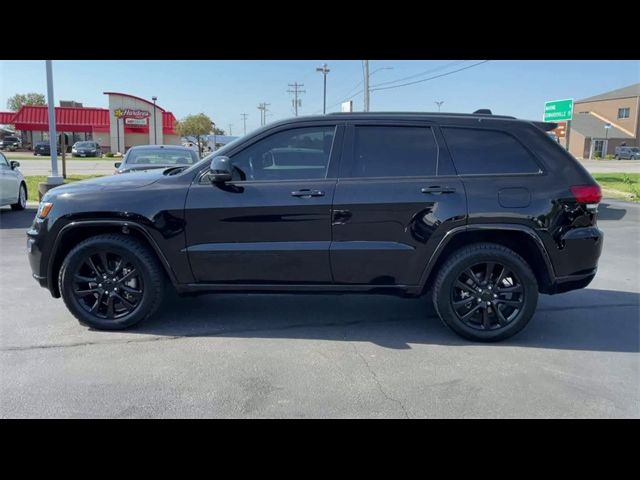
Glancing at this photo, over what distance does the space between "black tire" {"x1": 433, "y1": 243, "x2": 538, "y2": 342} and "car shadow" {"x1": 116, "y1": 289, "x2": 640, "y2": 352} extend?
0.52 ft

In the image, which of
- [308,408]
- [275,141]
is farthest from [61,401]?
[275,141]

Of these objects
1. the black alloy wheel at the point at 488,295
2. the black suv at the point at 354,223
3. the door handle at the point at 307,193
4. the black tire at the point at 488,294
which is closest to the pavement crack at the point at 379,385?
the black suv at the point at 354,223

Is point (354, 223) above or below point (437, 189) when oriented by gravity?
below

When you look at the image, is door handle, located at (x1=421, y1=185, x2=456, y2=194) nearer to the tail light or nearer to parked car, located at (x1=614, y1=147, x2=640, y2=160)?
the tail light

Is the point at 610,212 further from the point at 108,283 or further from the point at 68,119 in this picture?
the point at 68,119

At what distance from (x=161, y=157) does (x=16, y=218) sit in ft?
11.6

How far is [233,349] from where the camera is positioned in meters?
3.97

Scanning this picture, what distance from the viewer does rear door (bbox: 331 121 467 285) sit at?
4.02 meters

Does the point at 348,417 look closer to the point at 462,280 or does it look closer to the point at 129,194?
the point at 462,280

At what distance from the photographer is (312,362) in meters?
3.76

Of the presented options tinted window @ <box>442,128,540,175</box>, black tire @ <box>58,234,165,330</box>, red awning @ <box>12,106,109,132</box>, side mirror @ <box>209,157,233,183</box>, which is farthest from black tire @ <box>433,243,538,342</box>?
red awning @ <box>12,106,109,132</box>

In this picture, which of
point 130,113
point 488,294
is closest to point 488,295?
point 488,294

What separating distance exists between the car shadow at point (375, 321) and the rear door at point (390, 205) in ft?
1.92

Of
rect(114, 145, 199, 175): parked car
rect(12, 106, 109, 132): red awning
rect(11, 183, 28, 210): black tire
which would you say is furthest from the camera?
rect(12, 106, 109, 132): red awning
